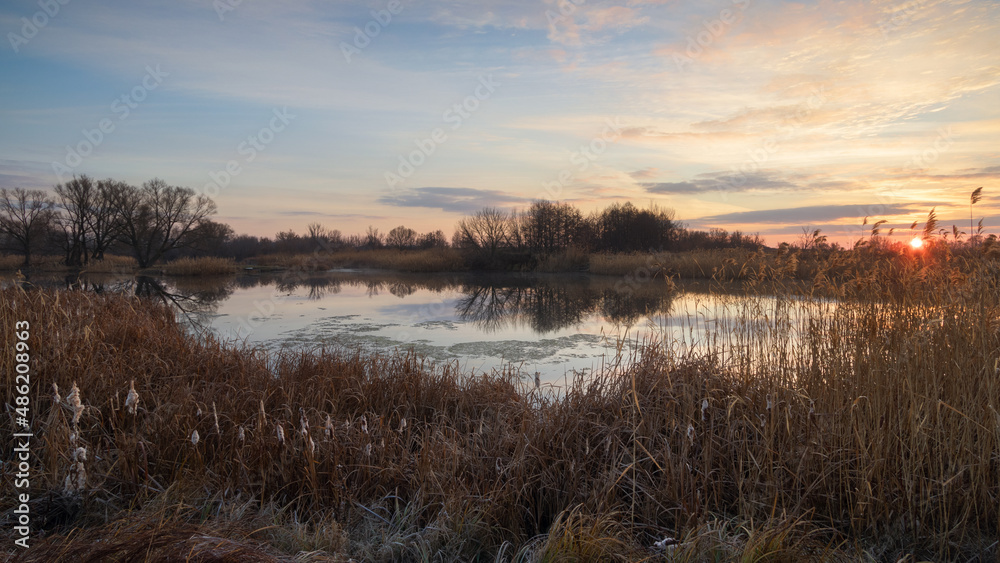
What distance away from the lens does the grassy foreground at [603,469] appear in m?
2.54

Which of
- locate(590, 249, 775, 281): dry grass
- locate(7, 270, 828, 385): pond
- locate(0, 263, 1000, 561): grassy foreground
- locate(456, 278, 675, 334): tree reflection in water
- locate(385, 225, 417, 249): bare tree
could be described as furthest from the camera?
locate(385, 225, 417, 249): bare tree

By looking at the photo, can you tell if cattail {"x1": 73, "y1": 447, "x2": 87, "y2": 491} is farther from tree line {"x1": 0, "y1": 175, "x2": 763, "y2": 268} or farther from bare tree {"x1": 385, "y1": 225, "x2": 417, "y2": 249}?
bare tree {"x1": 385, "y1": 225, "x2": 417, "y2": 249}

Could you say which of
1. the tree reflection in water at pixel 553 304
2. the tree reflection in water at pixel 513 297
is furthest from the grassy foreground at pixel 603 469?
the tree reflection in water at pixel 553 304

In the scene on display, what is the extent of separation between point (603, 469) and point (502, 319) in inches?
354

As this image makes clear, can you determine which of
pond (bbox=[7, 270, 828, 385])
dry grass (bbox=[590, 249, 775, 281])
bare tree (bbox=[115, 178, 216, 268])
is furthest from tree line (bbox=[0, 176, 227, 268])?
dry grass (bbox=[590, 249, 775, 281])

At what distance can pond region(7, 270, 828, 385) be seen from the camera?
625 centimetres

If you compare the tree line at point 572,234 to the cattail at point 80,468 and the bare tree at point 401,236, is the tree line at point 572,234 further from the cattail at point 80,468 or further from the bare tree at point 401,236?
the cattail at point 80,468

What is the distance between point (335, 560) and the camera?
229 centimetres

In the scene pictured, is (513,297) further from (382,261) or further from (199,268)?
(199,268)

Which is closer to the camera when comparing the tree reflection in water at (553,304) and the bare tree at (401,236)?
the tree reflection in water at (553,304)

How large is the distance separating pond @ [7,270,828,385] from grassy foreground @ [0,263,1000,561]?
89 cm

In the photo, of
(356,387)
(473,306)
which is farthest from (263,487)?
(473,306)

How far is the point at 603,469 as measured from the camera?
337 centimetres

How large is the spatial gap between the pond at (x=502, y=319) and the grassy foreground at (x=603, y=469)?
0.89 meters
